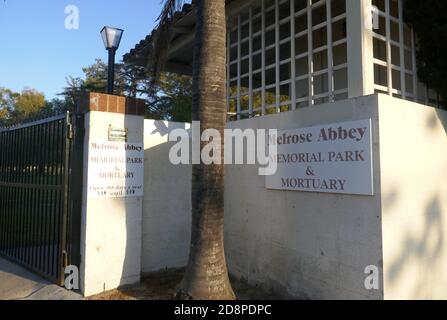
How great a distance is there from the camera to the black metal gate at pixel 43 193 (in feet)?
15.2

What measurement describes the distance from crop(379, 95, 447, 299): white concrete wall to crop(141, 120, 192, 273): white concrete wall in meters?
3.19

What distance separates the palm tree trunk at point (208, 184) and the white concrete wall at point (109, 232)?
3.59ft

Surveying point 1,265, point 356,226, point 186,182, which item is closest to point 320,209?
point 356,226

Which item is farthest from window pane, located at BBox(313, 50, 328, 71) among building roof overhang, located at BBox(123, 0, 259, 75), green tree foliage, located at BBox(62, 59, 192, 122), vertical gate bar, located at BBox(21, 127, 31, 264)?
green tree foliage, located at BBox(62, 59, 192, 122)

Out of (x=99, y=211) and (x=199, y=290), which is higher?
(x=99, y=211)

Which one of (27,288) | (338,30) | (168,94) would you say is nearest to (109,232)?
(27,288)

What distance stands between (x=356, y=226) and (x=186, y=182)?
2.93 metres

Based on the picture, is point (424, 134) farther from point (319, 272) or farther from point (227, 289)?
point (227, 289)

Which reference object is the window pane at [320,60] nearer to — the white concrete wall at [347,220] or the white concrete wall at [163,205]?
the white concrete wall at [347,220]

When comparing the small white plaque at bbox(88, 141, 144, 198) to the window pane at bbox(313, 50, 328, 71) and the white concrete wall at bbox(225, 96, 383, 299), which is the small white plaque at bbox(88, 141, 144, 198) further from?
the window pane at bbox(313, 50, 328, 71)

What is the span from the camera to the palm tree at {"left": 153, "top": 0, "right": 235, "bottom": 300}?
→ 407 centimetres

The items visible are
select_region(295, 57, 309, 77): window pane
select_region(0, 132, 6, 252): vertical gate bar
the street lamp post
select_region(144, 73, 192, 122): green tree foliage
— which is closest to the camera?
the street lamp post

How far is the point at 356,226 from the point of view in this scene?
3.74 m
